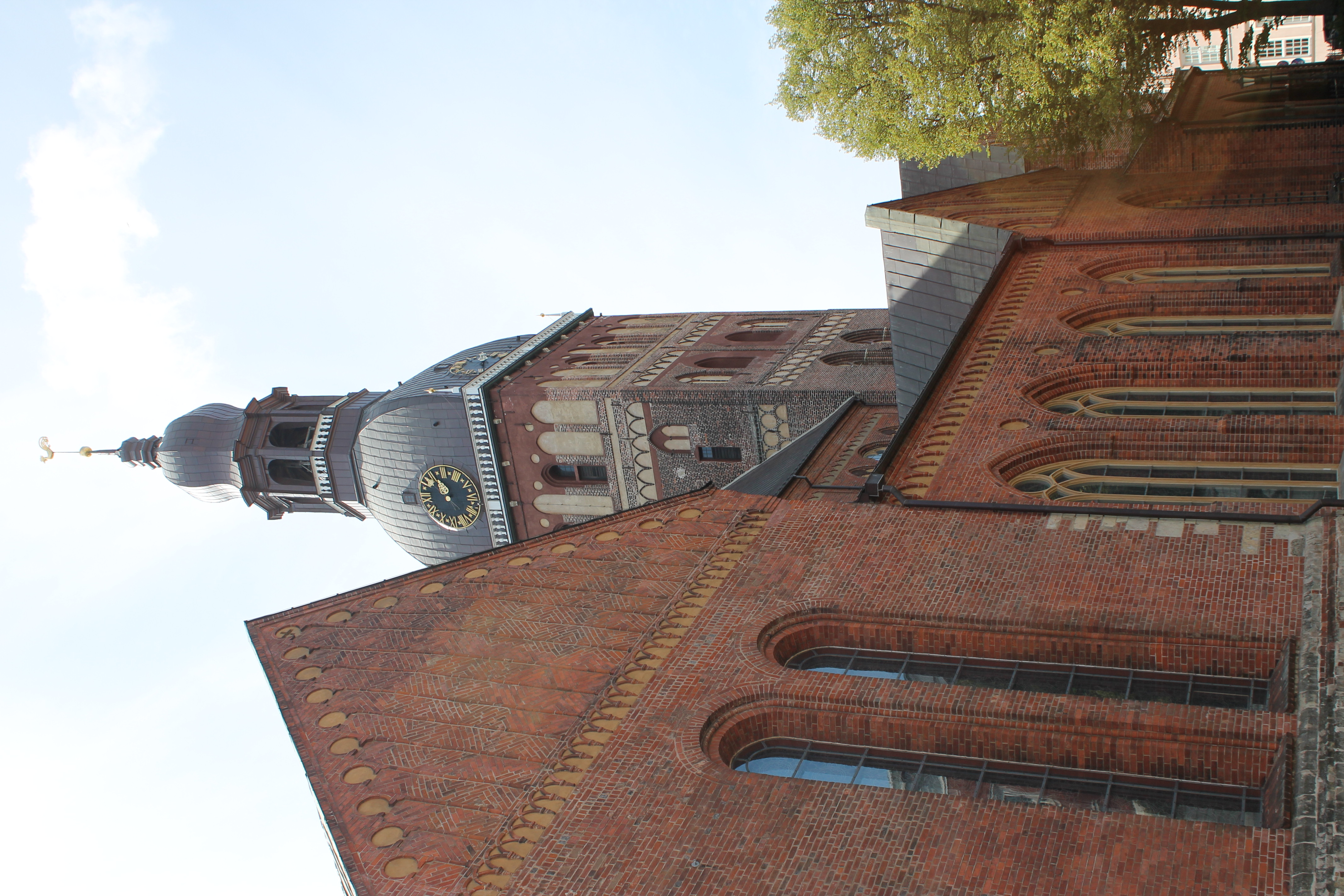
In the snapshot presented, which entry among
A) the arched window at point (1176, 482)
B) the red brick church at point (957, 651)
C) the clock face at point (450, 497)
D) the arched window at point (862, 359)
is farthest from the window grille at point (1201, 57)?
the arched window at point (1176, 482)

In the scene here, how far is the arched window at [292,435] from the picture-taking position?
4709 cm

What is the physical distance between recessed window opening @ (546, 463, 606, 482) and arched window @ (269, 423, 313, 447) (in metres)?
10.6

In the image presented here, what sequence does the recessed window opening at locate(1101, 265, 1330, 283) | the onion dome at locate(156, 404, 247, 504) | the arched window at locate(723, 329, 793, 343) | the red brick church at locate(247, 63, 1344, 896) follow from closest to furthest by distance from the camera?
the red brick church at locate(247, 63, 1344, 896) → the recessed window opening at locate(1101, 265, 1330, 283) → the arched window at locate(723, 329, 793, 343) → the onion dome at locate(156, 404, 247, 504)

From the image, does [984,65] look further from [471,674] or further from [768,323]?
[768,323]

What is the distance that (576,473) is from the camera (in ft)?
143

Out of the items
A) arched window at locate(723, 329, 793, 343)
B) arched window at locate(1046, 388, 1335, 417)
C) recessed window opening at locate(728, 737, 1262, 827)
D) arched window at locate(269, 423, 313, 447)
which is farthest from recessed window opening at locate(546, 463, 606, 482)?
recessed window opening at locate(728, 737, 1262, 827)

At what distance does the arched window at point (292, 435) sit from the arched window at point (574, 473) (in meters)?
10.5

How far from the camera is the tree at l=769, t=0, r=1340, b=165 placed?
2477cm

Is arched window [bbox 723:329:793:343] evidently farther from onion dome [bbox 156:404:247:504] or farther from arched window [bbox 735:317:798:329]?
onion dome [bbox 156:404:247:504]

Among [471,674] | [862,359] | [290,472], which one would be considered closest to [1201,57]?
[862,359]

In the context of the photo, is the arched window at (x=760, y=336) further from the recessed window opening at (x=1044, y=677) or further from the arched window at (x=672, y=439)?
the recessed window opening at (x=1044, y=677)

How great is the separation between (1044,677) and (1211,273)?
14203 mm

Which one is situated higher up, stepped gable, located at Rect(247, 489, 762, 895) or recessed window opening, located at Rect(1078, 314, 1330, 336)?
recessed window opening, located at Rect(1078, 314, 1330, 336)

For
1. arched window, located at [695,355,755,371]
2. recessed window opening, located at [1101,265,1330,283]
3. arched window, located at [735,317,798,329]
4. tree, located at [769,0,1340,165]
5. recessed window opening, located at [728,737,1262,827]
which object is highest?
tree, located at [769,0,1340,165]
